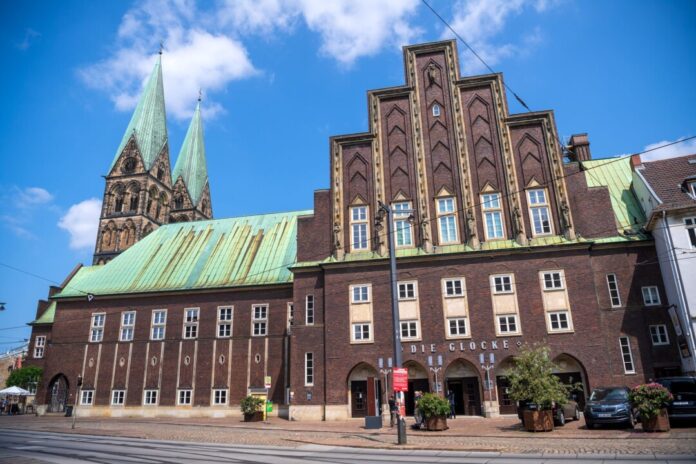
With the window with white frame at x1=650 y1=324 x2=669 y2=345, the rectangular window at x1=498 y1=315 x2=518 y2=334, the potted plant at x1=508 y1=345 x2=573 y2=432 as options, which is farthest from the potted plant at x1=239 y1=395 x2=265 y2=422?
the window with white frame at x1=650 y1=324 x2=669 y2=345

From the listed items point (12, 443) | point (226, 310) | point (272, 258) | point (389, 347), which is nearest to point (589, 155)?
point (389, 347)

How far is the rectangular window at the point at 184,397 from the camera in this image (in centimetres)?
3912

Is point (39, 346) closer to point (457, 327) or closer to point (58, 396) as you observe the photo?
point (58, 396)

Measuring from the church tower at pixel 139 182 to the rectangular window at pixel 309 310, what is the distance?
174ft

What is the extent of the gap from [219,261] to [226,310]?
533cm

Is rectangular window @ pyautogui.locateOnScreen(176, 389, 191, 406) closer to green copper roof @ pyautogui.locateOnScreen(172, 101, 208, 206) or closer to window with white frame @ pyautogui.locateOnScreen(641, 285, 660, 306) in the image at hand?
window with white frame @ pyautogui.locateOnScreen(641, 285, 660, 306)

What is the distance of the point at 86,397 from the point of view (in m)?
41.8

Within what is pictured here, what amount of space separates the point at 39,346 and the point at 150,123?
4541 cm

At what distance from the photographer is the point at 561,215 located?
31.6 metres

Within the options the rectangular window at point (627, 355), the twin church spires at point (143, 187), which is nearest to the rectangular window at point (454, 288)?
the rectangular window at point (627, 355)

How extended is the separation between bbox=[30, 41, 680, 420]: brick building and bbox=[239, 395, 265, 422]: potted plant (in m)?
1.95

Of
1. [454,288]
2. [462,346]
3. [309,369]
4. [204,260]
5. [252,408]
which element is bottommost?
[252,408]

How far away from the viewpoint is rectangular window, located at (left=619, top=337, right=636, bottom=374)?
29.1m

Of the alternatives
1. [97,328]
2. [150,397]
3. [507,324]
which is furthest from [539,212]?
[97,328]
